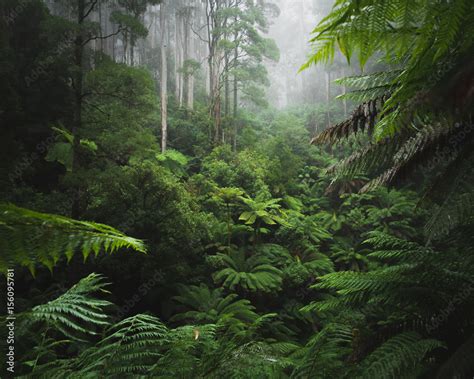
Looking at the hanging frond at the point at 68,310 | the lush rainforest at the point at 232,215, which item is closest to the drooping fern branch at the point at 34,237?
the lush rainforest at the point at 232,215

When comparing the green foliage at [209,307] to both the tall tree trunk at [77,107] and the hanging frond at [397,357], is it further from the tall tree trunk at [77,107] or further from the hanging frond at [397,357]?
the hanging frond at [397,357]

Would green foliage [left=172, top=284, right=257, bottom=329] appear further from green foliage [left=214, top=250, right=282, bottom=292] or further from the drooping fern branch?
the drooping fern branch

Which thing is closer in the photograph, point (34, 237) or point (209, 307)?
point (34, 237)

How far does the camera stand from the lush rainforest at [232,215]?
81 cm

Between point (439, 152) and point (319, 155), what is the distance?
1222 cm

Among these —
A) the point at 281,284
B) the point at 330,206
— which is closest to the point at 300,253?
the point at 281,284

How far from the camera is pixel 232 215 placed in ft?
28.6

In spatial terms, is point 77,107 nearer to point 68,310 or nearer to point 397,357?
point 68,310

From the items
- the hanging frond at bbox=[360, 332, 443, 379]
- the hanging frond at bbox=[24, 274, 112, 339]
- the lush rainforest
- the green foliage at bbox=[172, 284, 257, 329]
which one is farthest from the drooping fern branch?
the green foliage at bbox=[172, 284, 257, 329]

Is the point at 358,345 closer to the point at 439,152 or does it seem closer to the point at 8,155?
the point at 439,152

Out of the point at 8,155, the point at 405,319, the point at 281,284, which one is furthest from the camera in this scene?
the point at 281,284

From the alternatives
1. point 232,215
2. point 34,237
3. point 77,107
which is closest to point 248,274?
point 232,215

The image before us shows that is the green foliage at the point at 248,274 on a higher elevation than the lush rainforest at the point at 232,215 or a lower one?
lower

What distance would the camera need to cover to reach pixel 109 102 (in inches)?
238
